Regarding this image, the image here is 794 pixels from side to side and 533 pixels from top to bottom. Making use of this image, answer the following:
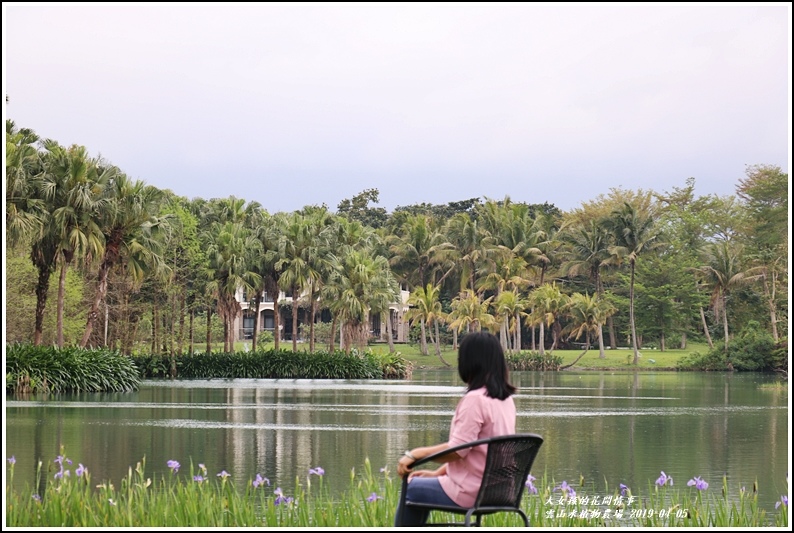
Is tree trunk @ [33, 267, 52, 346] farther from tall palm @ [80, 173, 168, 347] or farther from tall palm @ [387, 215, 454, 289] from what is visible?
tall palm @ [387, 215, 454, 289]

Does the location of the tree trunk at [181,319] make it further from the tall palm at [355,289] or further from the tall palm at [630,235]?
the tall palm at [630,235]

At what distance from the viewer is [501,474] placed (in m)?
5.62

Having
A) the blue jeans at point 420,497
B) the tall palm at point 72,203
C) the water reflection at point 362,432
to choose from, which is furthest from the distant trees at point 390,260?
the blue jeans at point 420,497

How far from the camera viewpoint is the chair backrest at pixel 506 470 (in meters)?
5.50

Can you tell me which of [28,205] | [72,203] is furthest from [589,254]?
[28,205]

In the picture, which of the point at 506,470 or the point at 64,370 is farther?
the point at 64,370

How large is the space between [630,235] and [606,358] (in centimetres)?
826

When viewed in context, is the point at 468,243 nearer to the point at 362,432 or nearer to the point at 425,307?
the point at 425,307

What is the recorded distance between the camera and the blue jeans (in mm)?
5695

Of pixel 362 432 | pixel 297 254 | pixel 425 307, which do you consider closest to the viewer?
pixel 362 432

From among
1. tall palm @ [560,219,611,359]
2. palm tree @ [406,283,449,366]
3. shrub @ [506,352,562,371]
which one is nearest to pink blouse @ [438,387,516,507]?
shrub @ [506,352,562,371]

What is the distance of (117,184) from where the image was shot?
3759 cm

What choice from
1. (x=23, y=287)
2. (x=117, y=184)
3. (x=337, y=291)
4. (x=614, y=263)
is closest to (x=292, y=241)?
(x=337, y=291)

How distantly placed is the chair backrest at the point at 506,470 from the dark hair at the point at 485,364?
0.81ft
